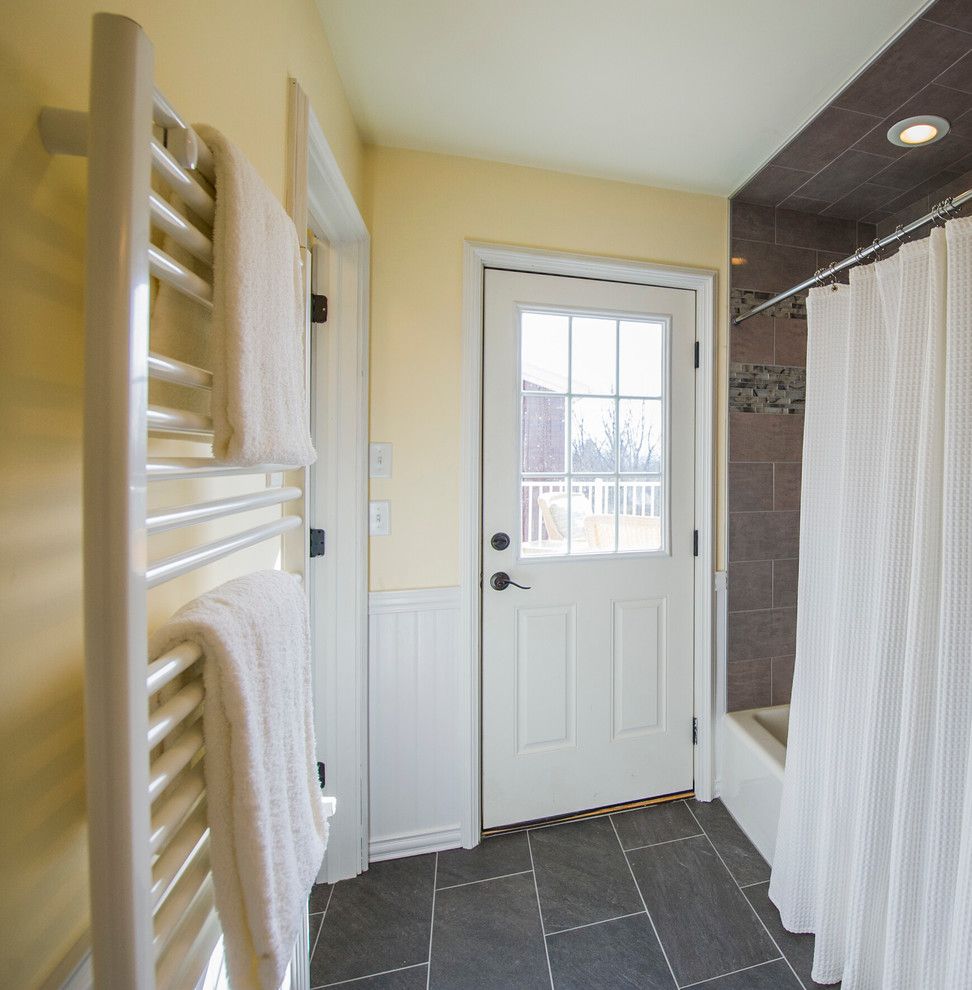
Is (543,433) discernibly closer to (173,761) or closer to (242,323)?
(242,323)

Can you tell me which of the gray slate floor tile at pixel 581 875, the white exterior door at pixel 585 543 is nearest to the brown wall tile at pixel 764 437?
the white exterior door at pixel 585 543

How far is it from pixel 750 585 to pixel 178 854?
6.05ft

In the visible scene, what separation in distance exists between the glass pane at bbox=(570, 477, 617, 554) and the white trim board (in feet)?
2.47

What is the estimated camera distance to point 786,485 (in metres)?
1.76

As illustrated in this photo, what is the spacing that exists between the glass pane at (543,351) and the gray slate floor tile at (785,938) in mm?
1681

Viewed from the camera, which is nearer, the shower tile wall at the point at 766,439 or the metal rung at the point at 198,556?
the metal rung at the point at 198,556

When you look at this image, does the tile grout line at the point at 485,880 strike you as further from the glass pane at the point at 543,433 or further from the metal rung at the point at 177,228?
the metal rung at the point at 177,228

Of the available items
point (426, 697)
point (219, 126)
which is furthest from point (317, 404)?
point (426, 697)

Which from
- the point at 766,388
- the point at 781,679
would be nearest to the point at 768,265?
the point at 766,388

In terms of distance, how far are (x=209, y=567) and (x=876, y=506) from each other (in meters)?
1.40

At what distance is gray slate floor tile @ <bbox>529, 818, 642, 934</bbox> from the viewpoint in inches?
50.2

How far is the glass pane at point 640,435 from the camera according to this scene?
1649 millimetres

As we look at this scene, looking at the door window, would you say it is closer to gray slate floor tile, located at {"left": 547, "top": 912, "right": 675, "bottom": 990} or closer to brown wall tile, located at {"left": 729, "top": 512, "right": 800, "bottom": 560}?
brown wall tile, located at {"left": 729, "top": 512, "right": 800, "bottom": 560}

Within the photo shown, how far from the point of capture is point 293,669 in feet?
1.93
